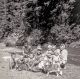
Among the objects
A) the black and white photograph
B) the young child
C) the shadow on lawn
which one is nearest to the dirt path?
the black and white photograph

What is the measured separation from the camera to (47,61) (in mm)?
10602

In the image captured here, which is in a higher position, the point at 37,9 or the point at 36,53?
the point at 37,9

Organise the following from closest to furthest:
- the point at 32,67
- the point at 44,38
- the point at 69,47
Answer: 1. the point at 32,67
2. the point at 69,47
3. the point at 44,38

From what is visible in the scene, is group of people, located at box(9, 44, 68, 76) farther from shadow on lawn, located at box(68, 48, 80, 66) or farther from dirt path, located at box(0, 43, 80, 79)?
shadow on lawn, located at box(68, 48, 80, 66)

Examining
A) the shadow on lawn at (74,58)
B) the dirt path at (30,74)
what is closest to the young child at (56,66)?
the dirt path at (30,74)

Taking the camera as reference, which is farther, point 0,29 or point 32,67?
point 0,29

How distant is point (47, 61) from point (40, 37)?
9.25 metres

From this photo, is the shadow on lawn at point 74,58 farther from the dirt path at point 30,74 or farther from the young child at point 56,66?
the young child at point 56,66

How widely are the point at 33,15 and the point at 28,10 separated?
827 mm

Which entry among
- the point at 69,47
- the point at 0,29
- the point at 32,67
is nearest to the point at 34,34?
the point at 69,47

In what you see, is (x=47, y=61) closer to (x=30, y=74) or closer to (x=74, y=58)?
(x=30, y=74)

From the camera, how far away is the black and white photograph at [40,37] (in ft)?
34.7

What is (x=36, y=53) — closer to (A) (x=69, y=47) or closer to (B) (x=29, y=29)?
(A) (x=69, y=47)

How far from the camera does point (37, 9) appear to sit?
20.1 meters
